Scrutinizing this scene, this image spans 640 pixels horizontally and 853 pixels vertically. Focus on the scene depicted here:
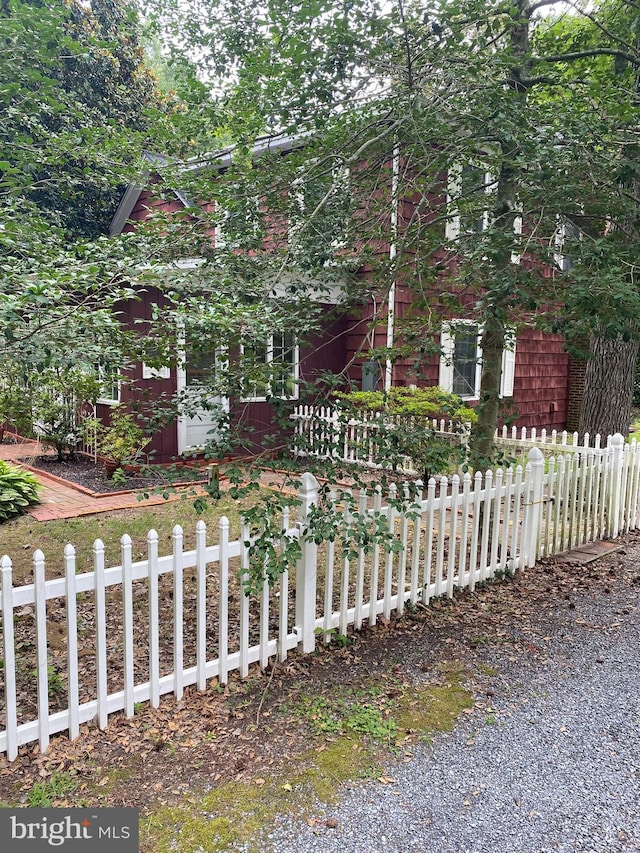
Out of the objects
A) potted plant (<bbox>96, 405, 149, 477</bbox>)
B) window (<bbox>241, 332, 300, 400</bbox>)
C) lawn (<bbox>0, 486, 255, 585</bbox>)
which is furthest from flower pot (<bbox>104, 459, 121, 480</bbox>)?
window (<bbox>241, 332, 300, 400</bbox>)

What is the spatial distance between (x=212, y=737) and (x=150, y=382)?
23.4 ft

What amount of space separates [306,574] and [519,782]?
61.8 inches

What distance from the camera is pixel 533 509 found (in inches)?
214

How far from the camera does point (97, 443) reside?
9711 mm

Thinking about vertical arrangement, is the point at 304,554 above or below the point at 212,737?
above

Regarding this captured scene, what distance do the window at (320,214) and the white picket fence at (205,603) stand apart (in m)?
1.65

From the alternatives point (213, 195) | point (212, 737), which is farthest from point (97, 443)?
point (212, 737)

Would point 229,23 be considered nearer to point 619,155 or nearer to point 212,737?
point 619,155

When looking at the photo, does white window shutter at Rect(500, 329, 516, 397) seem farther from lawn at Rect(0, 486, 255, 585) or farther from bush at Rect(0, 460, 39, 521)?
bush at Rect(0, 460, 39, 521)

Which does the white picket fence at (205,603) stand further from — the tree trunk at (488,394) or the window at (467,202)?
the window at (467,202)

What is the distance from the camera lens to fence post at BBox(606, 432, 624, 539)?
656 centimetres

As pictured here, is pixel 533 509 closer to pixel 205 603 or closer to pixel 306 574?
pixel 306 574

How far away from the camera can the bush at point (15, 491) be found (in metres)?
6.86

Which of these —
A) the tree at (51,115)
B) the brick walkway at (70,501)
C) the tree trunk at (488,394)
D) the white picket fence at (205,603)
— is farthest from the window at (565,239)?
the brick walkway at (70,501)
